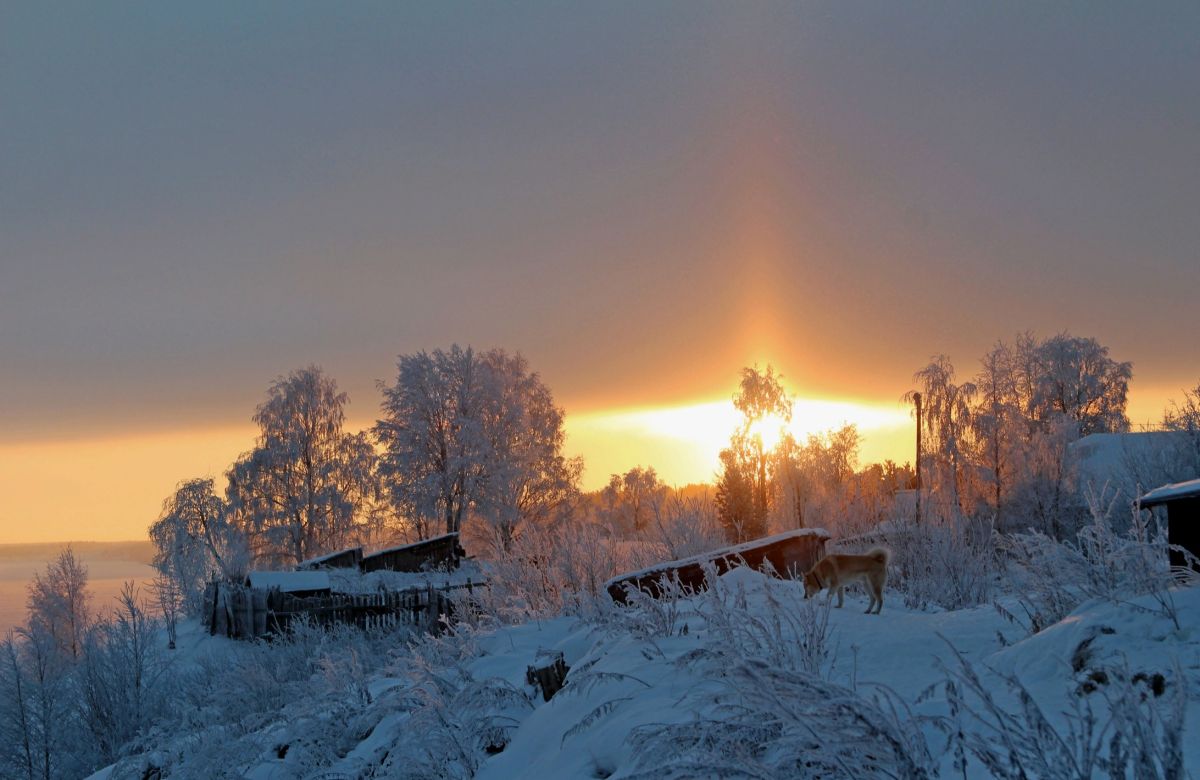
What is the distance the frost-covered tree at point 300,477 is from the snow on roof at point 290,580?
54.9ft

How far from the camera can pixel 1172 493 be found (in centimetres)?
595

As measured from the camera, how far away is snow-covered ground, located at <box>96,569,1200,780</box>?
3.46 metres

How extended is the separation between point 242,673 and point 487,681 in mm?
9553

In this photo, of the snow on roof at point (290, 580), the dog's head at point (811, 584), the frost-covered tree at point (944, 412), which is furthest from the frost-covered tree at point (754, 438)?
the dog's head at point (811, 584)

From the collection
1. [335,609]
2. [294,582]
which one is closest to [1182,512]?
[335,609]

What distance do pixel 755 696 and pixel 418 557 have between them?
2901cm

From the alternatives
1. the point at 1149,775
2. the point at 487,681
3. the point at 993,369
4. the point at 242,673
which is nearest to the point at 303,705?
the point at 487,681

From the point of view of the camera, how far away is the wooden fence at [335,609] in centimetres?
2039

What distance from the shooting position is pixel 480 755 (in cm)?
673

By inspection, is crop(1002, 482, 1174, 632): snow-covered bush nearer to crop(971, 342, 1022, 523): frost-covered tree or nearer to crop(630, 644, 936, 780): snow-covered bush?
crop(630, 644, 936, 780): snow-covered bush

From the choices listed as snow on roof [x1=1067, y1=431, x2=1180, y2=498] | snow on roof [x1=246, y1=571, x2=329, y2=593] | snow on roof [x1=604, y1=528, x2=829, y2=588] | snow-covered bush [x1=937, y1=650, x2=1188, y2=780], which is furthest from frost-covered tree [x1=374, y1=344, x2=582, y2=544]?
snow-covered bush [x1=937, y1=650, x2=1188, y2=780]

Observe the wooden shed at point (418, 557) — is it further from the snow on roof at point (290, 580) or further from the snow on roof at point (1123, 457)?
the snow on roof at point (1123, 457)

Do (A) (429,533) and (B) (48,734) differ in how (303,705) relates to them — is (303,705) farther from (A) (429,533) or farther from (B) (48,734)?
(A) (429,533)

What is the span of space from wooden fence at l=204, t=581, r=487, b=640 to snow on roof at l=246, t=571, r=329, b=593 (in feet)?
1.11
